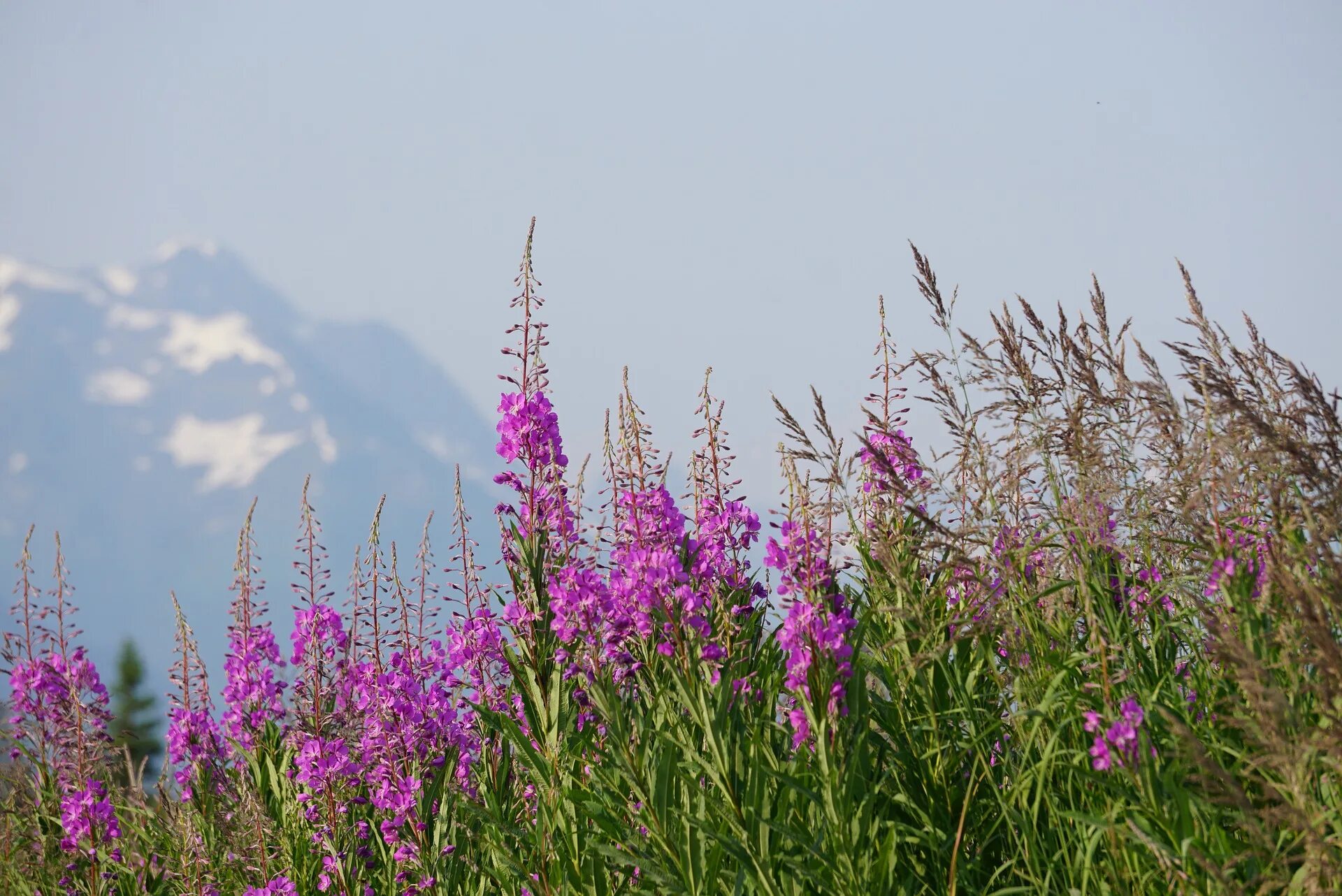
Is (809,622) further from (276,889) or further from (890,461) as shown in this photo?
(276,889)

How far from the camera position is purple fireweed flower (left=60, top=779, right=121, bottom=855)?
6.71 metres

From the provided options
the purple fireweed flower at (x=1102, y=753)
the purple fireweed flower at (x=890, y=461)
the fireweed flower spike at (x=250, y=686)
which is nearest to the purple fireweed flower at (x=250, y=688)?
the fireweed flower spike at (x=250, y=686)

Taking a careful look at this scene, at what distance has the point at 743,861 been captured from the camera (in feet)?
11.3

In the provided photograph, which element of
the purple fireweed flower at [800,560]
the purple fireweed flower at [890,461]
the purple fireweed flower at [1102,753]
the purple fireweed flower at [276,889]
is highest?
the purple fireweed flower at [890,461]

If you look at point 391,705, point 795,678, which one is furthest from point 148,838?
point 795,678

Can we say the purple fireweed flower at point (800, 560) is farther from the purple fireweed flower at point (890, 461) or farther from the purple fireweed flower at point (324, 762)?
the purple fireweed flower at point (324, 762)

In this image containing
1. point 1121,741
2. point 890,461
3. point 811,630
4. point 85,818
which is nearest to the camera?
point 1121,741

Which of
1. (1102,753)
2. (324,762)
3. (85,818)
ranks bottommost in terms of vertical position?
(1102,753)

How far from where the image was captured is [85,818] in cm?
676

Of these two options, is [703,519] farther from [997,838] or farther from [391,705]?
[997,838]

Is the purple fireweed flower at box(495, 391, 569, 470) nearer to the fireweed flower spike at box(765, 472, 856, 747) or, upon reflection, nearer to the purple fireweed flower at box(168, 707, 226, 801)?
the fireweed flower spike at box(765, 472, 856, 747)

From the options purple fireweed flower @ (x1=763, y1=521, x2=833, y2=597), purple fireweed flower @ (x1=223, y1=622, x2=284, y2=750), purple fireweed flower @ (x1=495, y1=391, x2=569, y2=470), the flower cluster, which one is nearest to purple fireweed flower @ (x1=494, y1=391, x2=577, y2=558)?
purple fireweed flower @ (x1=495, y1=391, x2=569, y2=470)

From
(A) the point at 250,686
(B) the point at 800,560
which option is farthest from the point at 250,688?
(B) the point at 800,560

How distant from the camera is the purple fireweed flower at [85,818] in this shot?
6711mm
